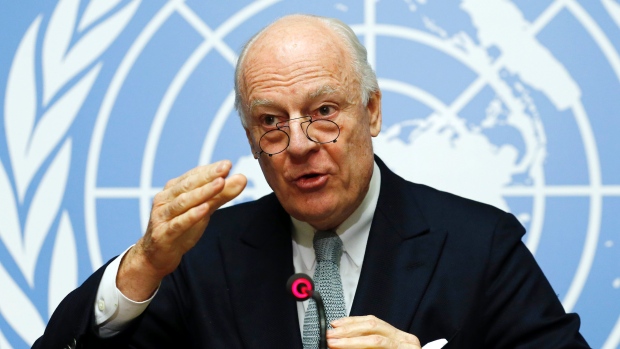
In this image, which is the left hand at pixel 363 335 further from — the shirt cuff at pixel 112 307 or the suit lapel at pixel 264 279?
A: the shirt cuff at pixel 112 307

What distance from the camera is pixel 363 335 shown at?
2076 millimetres

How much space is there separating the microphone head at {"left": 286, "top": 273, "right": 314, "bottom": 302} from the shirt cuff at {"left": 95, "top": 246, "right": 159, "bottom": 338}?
25.7 inches

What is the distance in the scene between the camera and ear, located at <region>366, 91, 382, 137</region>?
2771 millimetres

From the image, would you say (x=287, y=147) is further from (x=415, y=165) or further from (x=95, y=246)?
(x=95, y=246)

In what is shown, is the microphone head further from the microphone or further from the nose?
the nose

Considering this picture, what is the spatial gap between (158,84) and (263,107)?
1072 mm

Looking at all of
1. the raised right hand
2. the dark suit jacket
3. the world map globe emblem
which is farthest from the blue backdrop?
the raised right hand

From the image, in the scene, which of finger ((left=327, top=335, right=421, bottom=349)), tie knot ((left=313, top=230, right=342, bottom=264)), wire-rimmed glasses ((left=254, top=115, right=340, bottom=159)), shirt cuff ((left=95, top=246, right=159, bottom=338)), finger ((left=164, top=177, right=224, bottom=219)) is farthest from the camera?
tie knot ((left=313, top=230, right=342, bottom=264))

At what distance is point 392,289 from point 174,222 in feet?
2.44

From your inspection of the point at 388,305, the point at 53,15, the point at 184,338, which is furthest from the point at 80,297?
the point at 53,15

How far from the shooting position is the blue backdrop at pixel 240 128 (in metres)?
3.26

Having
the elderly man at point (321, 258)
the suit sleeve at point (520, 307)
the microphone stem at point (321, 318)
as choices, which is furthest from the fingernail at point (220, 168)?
the suit sleeve at point (520, 307)

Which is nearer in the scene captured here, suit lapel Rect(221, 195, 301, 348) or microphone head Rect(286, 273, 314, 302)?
microphone head Rect(286, 273, 314, 302)

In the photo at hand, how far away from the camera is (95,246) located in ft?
11.4
